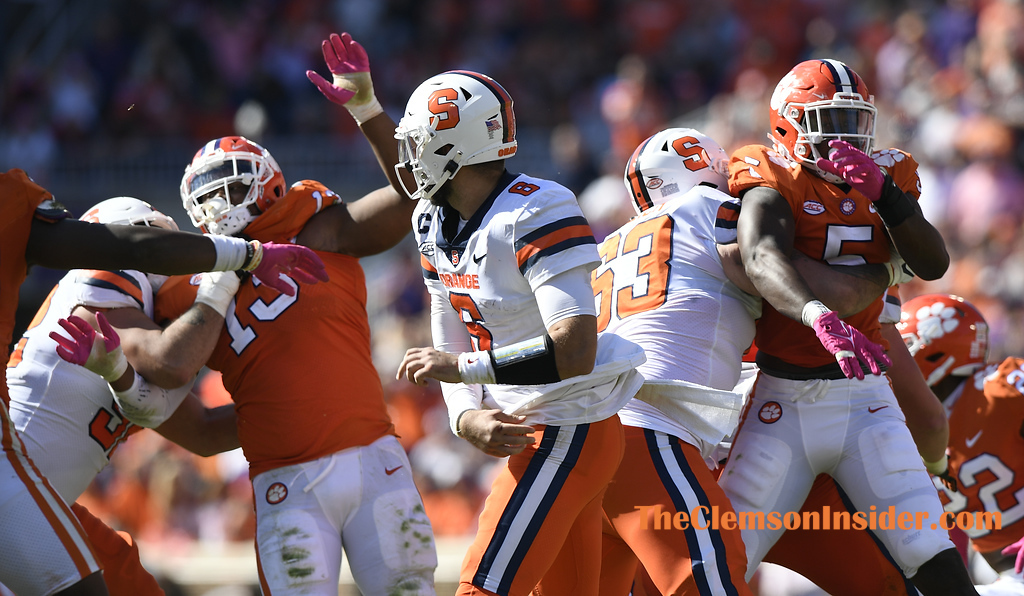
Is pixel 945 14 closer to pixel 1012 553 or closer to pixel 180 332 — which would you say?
pixel 1012 553

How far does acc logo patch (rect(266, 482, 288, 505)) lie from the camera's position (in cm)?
422

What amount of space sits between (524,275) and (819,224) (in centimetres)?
133

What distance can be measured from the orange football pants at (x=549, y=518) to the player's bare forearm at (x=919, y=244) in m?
1.26

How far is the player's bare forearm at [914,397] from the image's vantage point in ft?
15.6

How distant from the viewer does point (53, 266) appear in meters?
3.73

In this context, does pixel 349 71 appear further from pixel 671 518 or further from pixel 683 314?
pixel 671 518

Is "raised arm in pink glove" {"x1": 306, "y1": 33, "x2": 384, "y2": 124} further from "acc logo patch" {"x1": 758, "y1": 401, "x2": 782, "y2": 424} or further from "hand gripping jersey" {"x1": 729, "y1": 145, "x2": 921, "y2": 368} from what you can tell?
"acc logo patch" {"x1": 758, "y1": 401, "x2": 782, "y2": 424}

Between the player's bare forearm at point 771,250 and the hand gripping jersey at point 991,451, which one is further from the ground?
the player's bare forearm at point 771,250

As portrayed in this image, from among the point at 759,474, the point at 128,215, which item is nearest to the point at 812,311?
the point at 759,474

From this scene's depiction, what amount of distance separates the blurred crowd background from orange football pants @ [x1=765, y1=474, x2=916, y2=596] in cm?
508

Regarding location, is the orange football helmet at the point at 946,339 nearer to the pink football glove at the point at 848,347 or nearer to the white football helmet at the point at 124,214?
the pink football glove at the point at 848,347

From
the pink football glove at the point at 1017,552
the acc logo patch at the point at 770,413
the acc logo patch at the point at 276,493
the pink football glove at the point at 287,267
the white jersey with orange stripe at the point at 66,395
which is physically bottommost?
the pink football glove at the point at 1017,552

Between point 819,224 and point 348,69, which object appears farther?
point 348,69

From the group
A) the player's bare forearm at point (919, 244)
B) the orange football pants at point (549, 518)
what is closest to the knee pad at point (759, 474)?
the orange football pants at point (549, 518)
